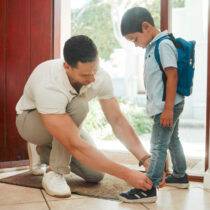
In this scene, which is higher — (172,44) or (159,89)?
(172,44)

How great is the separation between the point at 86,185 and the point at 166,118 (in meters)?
0.58

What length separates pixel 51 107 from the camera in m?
1.39

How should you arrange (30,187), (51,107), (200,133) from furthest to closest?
1. (200,133)
2. (30,187)
3. (51,107)

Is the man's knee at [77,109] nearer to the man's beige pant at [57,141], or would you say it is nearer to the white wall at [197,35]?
the man's beige pant at [57,141]

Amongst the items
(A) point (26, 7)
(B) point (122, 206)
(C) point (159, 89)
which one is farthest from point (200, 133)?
(A) point (26, 7)

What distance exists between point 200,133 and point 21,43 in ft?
4.17

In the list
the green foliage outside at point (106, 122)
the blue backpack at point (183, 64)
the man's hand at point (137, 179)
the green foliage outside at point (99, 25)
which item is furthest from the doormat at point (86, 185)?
the green foliage outside at point (99, 25)

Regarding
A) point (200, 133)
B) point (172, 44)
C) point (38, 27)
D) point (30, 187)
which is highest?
Result: point (38, 27)

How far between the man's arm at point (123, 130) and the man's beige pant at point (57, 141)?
0.39ft

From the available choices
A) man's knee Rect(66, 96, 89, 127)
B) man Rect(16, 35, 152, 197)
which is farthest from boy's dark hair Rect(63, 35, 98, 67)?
man's knee Rect(66, 96, 89, 127)

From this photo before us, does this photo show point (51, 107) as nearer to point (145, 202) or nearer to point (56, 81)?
point (56, 81)

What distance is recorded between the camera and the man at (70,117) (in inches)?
51.5

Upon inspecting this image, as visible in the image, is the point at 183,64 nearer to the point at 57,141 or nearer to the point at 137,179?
the point at 137,179

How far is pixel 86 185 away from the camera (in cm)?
172
